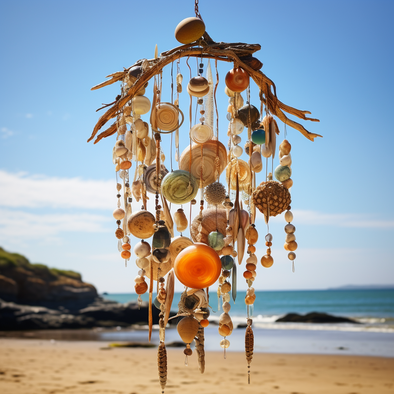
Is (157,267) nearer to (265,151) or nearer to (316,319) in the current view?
(265,151)

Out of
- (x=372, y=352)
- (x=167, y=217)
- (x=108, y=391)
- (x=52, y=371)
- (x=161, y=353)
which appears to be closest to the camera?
(x=161, y=353)

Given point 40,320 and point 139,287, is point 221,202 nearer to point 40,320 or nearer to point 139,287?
point 139,287

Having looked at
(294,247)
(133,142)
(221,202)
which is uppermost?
(133,142)

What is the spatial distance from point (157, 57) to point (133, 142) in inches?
10.8

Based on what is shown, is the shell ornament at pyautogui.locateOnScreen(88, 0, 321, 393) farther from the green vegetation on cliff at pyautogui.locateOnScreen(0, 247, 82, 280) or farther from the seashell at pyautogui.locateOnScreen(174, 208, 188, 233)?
the green vegetation on cliff at pyautogui.locateOnScreen(0, 247, 82, 280)

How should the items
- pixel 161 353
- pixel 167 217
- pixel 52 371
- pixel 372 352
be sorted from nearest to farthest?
pixel 161 353, pixel 167 217, pixel 52 371, pixel 372 352

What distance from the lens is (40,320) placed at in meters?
9.70

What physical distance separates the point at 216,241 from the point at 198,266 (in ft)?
0.45

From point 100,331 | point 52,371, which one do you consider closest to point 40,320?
point 100,331

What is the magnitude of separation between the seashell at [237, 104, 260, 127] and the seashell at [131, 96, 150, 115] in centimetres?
30

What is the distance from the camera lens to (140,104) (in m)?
1.35

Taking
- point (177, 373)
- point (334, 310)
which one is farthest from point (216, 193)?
point (334, 310)

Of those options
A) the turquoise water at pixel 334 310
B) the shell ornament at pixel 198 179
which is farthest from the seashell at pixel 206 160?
the turquoise water at pixel 334 310

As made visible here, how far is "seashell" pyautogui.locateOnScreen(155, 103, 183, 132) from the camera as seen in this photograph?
51.0 inches
